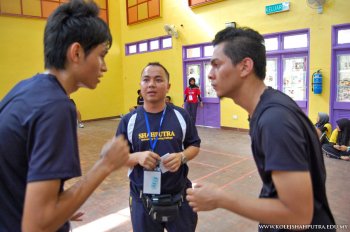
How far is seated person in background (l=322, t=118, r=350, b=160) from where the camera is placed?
6.23m

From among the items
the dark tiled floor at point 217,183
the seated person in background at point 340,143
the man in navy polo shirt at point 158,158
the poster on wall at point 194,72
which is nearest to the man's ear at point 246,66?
the man in navy polo shirt at point 158,158

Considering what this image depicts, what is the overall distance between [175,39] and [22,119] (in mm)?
10699

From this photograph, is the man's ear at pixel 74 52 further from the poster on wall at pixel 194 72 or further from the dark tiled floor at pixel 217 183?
the poster on wall at pixel 194 72

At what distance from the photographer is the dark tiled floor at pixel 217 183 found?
3532mm

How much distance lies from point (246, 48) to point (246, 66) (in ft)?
0.28

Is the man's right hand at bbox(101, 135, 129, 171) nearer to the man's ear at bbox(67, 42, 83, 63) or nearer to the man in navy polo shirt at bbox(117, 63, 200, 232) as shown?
the man's ear at bbox(67, 42, 83, 63)

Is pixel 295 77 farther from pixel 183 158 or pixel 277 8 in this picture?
pixel 183 158

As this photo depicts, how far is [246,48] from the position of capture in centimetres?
140

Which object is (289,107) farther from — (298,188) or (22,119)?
(22,119)

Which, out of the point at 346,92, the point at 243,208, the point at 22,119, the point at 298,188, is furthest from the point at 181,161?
the point at 346,92

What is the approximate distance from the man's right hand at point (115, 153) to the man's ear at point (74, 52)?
36 centimetres

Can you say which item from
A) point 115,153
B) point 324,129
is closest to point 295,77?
point 324,129

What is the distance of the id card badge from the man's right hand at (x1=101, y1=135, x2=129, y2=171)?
900 mm

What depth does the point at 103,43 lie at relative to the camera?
1.28 meters
